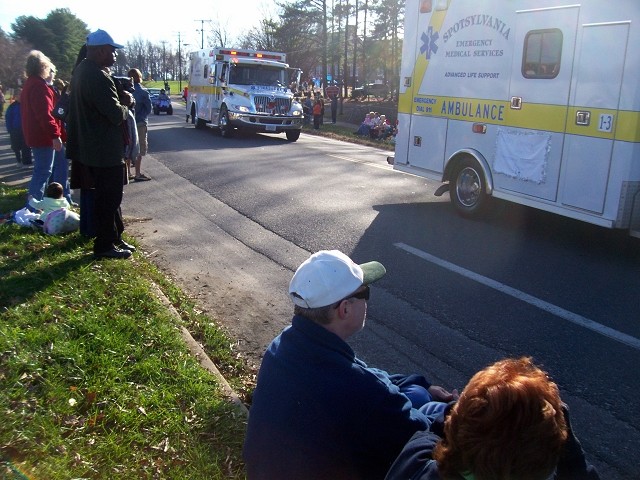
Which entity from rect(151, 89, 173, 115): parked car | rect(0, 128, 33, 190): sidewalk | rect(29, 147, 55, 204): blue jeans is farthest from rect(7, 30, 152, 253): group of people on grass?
rect(151, 89, 173, 115): parked car

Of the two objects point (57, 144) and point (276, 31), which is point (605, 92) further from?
point (276, 31)

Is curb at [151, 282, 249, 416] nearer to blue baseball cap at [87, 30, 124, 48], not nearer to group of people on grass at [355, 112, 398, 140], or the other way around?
blue baseball cap at [87, 30, 124, 48]

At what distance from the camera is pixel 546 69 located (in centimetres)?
815

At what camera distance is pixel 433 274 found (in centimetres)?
686

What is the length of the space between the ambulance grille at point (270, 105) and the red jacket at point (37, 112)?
1503 cm

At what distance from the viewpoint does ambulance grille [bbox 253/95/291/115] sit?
2262cm

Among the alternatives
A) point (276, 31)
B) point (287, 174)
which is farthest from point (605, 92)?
point (276, 31)

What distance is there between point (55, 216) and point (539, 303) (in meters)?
5.17

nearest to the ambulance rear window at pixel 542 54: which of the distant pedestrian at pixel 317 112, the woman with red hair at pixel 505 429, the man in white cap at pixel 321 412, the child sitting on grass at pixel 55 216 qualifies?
the child sitting on grass at pixel 55 216

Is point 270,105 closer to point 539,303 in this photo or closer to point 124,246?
point 124,246

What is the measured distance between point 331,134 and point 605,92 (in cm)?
2043

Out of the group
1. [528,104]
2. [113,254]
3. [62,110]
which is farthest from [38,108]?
[528,104]

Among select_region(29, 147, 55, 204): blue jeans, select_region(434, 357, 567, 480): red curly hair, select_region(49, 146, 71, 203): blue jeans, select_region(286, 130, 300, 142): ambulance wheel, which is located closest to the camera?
select_region(434, 357, 567, 480): red curly hair

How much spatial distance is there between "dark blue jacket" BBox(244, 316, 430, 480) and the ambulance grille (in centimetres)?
2095
